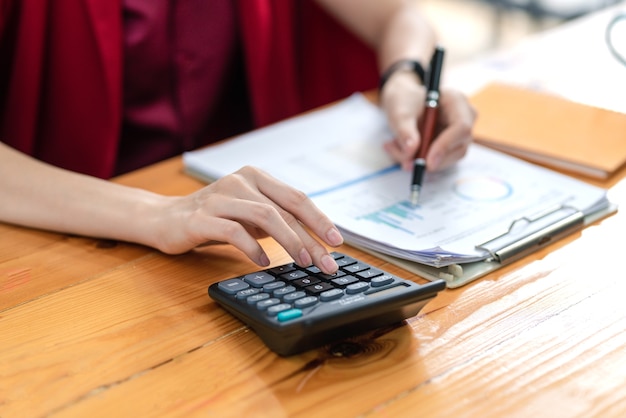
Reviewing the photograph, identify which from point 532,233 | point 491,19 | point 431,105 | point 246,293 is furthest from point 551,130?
point 491,19

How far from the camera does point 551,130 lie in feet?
3.51

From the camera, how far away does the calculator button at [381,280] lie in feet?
2.26

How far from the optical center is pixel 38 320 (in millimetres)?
712

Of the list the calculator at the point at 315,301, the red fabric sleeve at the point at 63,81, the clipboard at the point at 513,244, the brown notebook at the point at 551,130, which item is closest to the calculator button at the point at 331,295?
the calculator at the point at 315,301

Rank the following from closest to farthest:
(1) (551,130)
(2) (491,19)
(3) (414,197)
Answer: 1. (3) (414,197)
2. (1) (551,130)
3. (2) (491,19)

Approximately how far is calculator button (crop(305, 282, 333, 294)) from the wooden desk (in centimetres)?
5

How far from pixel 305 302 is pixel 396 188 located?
0.32m

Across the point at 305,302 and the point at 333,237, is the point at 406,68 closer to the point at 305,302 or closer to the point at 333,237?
the point at 333,237

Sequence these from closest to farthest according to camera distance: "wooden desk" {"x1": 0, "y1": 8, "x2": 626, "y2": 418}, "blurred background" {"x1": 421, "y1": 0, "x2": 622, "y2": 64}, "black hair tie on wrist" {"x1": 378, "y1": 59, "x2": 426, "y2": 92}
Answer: "wooden desk" {"x1": 0, "y1": 8, "x2": 626, "y2": 418} < "black hair tie on wrist" {"x1": 378, "y1": 59, "x2": 426, "y2": 92} < "blurred background" {"x1": 421, "y1": 0, "x2": 622, "y2": 64}

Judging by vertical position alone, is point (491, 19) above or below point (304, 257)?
below

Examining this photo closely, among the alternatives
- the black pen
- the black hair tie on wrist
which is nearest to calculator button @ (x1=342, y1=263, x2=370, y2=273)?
the black pen

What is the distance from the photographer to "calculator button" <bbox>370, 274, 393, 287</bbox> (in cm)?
69

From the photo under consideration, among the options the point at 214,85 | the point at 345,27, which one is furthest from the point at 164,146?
the point at 345,27

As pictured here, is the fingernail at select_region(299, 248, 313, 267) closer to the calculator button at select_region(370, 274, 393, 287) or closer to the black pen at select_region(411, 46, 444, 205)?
the calculator button at select_region(370, 274, 393, 287)
